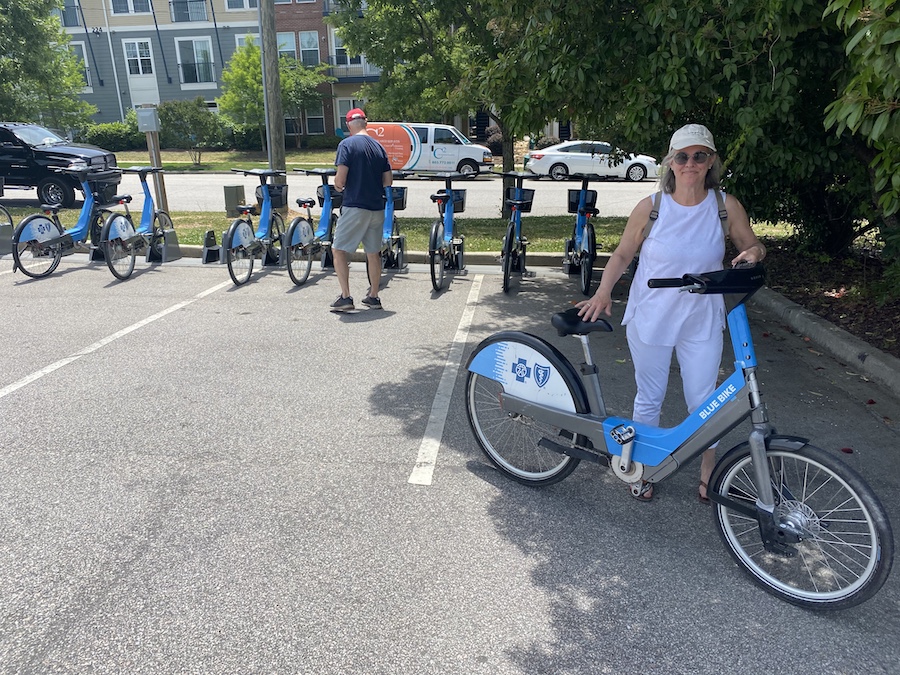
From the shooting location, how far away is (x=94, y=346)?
242 inches

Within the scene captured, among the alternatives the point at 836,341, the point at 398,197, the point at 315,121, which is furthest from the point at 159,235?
the point at 315,121

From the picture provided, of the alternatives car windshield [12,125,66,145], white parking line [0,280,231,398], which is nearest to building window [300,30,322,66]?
car windshield [12,125,66,145]

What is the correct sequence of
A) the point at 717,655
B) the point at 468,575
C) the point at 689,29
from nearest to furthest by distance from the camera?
the point at 717,655
the point at 468,575
the point at 689,29

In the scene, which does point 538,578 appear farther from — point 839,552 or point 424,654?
point 839,552

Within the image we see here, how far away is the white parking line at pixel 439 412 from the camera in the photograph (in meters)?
4.02

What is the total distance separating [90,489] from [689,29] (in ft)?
14.5

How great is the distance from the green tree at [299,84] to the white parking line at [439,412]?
1281 inches

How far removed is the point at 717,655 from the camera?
263 cm

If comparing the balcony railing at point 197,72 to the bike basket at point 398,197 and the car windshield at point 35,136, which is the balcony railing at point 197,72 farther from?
the bike basket at point 398,197

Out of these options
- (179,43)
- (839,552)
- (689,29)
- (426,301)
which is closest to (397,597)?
(839,552)

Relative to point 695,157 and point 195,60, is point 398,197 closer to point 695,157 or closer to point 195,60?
point 695,157

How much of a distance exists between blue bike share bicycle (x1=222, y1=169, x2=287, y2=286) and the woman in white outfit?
19.1 ft

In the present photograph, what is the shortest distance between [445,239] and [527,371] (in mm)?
4879

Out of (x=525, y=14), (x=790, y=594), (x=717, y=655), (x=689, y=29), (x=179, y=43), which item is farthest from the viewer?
(x=179, y=43)
